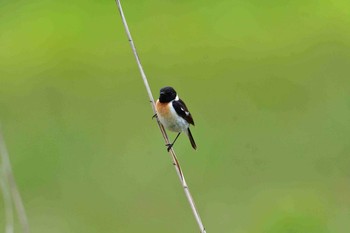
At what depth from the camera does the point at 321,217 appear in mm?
9539

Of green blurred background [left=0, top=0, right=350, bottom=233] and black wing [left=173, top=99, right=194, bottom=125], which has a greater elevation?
black wing [left=173, top=99, right=194, bottom=125]


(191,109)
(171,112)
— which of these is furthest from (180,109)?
(191,109)

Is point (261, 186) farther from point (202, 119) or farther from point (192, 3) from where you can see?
point (192, 3)

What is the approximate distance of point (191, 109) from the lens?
39.3ft

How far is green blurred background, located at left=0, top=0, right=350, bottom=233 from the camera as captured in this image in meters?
9.91

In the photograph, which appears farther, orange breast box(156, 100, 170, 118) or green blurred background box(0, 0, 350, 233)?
green blurred background box(0, 0, 350, 233)

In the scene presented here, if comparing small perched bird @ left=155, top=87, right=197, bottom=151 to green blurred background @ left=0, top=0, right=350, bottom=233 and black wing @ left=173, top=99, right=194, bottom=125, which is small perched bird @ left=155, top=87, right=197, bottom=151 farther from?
green blurred background @ left=0, top=0, right=350, bottom=233

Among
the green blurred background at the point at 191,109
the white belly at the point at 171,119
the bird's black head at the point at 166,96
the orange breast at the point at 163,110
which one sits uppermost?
the bird's black head at the point at 166,96

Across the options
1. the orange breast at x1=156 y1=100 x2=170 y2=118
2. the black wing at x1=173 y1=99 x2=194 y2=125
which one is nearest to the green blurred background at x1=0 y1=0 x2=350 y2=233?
the black wing at x1=173 y1=99 x2=194 y2=125

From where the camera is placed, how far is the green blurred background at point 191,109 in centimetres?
991

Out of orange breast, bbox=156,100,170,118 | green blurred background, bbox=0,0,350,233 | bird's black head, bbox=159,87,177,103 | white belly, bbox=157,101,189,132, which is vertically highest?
bird's black head, bbox=159,87,177,103

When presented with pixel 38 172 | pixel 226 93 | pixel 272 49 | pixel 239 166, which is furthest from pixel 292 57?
pixel 38 172

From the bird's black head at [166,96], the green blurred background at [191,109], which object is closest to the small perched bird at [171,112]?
the bird's black head at [166,96]

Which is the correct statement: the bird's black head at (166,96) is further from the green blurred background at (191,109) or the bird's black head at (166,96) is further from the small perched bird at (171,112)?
the green blurred background at (191,109)
